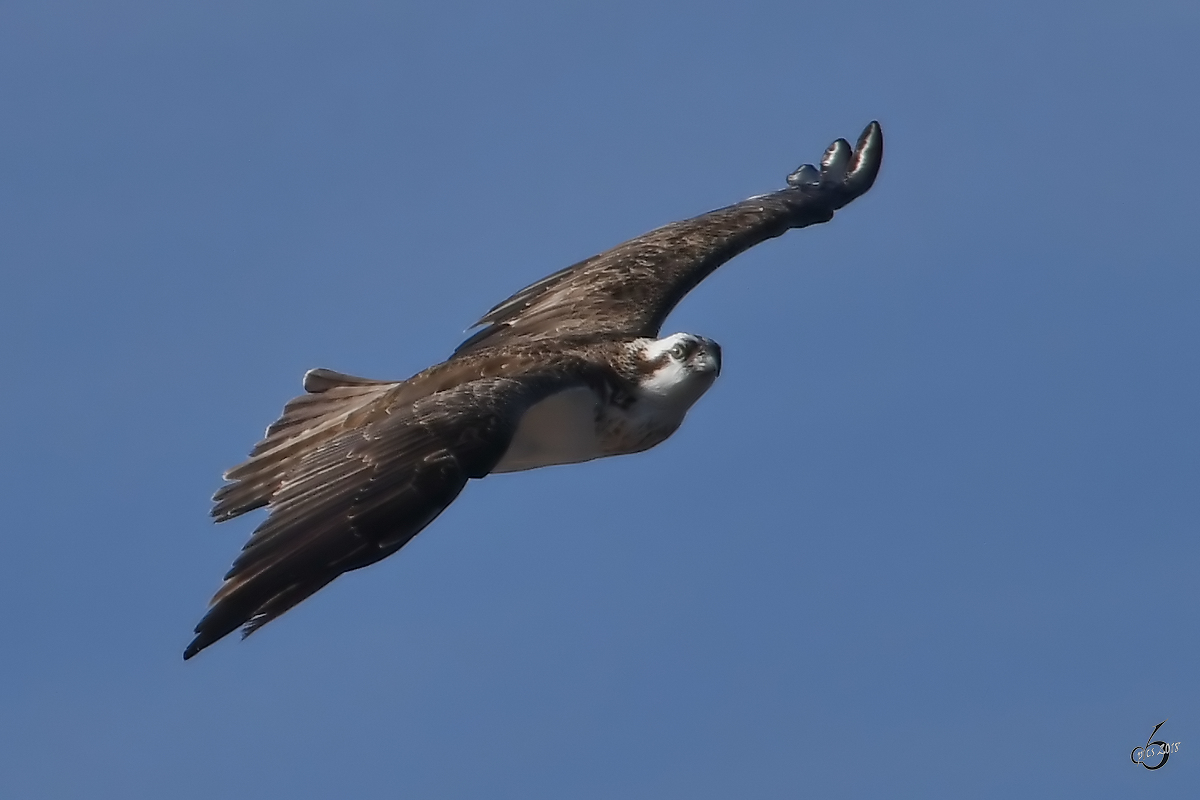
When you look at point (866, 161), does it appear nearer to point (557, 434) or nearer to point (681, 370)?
point (681, 370)

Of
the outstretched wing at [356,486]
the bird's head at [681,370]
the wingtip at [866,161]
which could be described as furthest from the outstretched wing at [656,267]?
the outstretched wing at [356,486]

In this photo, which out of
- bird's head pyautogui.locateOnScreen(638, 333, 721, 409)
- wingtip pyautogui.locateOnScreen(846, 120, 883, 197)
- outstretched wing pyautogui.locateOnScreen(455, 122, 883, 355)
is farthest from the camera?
wingtip pyautogui.locateOnScreen(846, 120, 883, 197)

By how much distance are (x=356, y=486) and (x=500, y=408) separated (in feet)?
3.60

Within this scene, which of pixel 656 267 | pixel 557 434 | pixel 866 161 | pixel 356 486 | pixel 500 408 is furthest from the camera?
pixel 866 161

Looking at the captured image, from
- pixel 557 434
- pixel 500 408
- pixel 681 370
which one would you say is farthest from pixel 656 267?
pixel 500 408

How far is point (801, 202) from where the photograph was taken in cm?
1797

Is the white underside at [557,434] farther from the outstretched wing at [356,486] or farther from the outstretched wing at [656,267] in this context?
the outstretched wing at [656,267]

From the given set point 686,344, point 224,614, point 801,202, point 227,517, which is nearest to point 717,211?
point 801,202

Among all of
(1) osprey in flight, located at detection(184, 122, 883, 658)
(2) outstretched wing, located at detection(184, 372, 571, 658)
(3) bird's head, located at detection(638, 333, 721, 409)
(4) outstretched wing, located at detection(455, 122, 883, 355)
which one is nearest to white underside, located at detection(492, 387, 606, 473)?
(1) osprey in flight, located at detection(184, 122, 883, 658)

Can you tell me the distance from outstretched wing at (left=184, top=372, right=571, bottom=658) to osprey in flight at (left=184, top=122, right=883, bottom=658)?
0.04 feet

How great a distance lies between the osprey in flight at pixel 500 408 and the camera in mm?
11625

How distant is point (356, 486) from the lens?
12.2 metres

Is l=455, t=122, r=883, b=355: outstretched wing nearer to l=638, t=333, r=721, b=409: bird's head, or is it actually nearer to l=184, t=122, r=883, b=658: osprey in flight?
l=184, t=122, r=883, b=658: osprey in flight

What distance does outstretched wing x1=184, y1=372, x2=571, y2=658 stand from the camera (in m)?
11.2
